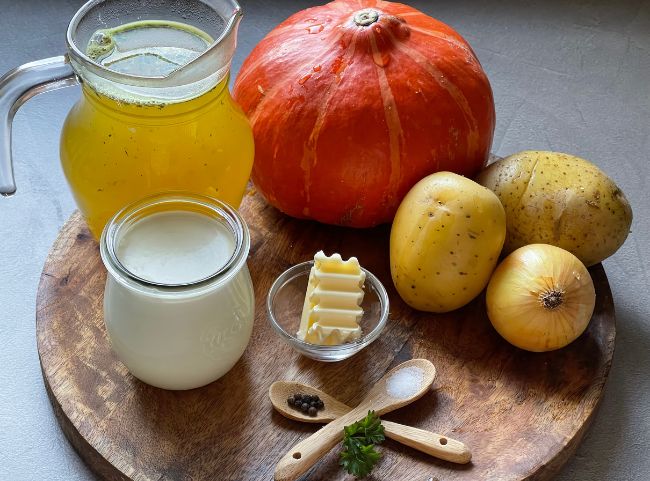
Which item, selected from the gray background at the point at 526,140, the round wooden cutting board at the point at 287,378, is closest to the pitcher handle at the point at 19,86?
the round wooden cutting board at the point at 287,378

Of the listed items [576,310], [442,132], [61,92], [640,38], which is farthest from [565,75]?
[61,92]

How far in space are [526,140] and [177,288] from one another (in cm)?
84

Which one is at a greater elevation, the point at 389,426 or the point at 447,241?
the point at 447,241

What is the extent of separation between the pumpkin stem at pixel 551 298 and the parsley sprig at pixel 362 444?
0.75 feet

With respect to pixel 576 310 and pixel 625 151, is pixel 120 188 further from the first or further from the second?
pixel 625 151

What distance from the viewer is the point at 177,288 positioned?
0.85 m

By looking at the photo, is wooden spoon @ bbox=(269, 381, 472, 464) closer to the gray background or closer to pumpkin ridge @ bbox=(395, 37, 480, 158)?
the gray background

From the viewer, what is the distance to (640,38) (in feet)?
5.60

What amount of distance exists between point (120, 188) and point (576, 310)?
544mm

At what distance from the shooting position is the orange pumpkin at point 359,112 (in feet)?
3.61

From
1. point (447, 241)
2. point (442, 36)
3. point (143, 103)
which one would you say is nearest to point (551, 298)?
point (447, 241)

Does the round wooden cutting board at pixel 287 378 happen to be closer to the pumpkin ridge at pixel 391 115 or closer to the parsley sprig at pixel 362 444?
the parsley sprig at pixel 362 444

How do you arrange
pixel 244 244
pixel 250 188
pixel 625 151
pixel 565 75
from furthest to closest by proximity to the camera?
pixel 565 75, pixel 625 151, pixel 250 188, pixel 244 244

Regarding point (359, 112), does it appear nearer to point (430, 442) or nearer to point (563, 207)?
point (563, 207)
